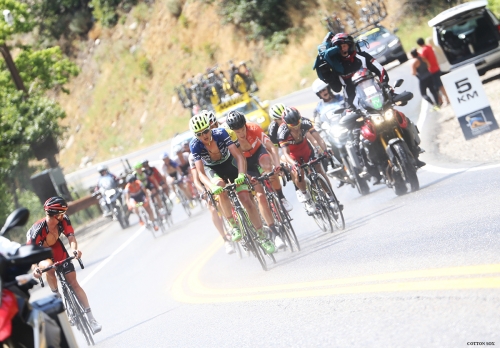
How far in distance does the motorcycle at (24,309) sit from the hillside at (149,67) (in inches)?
1948

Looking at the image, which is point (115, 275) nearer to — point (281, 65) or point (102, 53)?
point (281, 65)

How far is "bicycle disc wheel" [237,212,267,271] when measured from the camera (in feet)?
40.5

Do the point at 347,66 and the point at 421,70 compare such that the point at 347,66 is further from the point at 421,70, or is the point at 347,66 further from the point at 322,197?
the point at 421,70

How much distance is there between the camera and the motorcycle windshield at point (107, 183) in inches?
1128

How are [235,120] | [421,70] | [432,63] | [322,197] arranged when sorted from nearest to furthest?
[235,120], [322,197], [421,70], [432,63]

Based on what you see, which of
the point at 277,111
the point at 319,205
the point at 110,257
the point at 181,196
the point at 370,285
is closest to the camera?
the point at 370,285

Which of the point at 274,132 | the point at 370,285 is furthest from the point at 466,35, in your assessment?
the point at 370,285

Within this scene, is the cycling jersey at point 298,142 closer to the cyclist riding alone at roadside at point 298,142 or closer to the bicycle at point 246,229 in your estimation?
the cyclist riding alone at roadside at point 298,142

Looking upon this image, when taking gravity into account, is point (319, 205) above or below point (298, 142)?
below

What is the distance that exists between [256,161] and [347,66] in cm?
193

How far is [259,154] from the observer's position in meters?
13.7

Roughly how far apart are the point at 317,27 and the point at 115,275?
39.0m

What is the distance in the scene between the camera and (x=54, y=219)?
39.0 ft

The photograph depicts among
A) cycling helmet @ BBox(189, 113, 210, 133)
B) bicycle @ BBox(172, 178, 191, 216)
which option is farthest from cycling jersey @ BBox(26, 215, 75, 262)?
Answer: bicycle @ BBox(172, 178, 191, 216)
